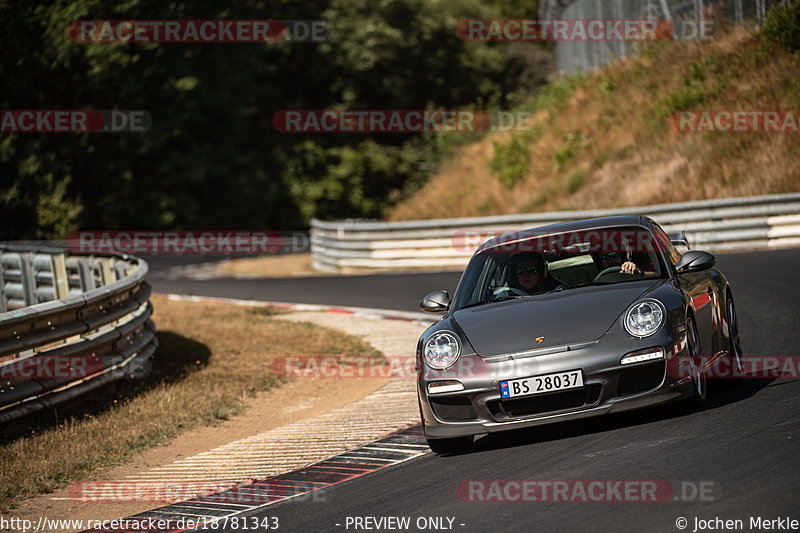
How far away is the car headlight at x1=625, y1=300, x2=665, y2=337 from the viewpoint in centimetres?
620

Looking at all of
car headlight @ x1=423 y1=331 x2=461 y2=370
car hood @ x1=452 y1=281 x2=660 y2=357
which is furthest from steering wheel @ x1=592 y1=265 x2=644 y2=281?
car headlight @ x1=423 y1=331 x2=461 y2=370

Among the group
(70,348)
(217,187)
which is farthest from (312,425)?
(217,187)

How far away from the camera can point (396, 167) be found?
147 feet

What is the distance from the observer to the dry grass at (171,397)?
7.38m

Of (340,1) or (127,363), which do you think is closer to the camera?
(127,363)

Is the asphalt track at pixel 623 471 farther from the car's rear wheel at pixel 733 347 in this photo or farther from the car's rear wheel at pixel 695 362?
the car's rear wheel at pixel 733 347

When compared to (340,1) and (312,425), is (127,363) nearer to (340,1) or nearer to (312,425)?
(312,425)

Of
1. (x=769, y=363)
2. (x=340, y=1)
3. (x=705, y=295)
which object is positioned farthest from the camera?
(x=340, y=1)

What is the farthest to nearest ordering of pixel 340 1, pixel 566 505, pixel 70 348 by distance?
pixel 340 1
pixel 70 348
pixel 566 505

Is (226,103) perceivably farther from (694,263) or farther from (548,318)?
(548,318)

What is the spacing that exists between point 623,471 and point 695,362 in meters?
1.33

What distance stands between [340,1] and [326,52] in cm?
251

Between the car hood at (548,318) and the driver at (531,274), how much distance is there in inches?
8.7

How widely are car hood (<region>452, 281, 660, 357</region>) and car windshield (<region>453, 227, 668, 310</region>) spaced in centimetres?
23
